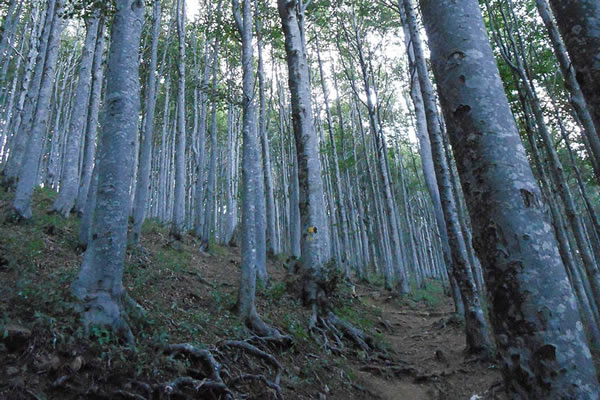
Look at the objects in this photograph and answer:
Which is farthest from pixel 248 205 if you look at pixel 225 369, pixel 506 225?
pixel 506 225

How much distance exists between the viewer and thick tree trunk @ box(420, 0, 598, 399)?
1.54 metres

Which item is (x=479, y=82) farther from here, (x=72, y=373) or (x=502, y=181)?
(x=72, y=373)

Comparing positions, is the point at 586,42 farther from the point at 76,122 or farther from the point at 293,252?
the point at 293,252

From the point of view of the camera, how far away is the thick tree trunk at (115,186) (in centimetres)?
355

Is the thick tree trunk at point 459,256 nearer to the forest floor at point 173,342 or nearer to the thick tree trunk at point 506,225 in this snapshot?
the forest floor at point 173,342

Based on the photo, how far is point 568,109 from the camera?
12.7 meters

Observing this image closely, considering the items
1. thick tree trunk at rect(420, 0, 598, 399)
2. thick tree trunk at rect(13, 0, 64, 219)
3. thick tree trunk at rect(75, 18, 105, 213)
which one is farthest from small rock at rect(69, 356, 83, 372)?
thick tree trunk at rect(75, 18, 105, 213)

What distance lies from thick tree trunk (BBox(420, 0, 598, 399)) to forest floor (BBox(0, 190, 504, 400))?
2803 millimetres

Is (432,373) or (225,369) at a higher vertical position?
(225,369)

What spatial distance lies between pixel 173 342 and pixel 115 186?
1.93m

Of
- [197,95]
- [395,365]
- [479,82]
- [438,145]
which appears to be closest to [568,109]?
[438,145]

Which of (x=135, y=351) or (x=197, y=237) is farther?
(x=197, y=237)

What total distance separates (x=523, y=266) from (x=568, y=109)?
1473 cm

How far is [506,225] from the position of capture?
5.63 feet
